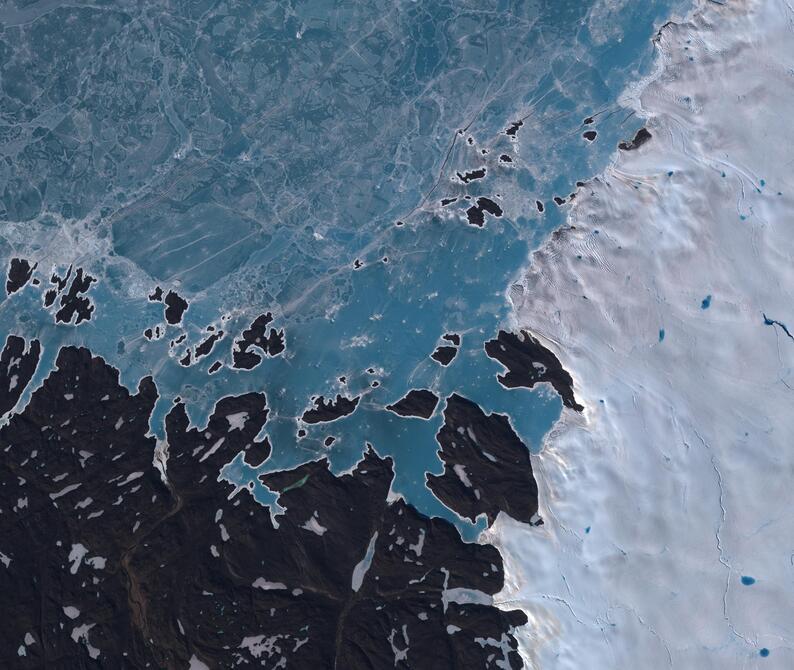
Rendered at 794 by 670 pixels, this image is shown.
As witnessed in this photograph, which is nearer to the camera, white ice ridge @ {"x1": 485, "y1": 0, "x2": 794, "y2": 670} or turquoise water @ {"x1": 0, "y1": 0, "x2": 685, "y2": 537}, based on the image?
white ice ridge @ {"x1": 485, "y1": 0, "x2": 794, "y2": 670}

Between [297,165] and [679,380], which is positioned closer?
[679,380]

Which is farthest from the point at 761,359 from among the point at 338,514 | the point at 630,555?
the point at 338,514

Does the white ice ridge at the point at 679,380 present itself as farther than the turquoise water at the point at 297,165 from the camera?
No

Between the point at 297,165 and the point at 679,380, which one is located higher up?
the point at 297,165
